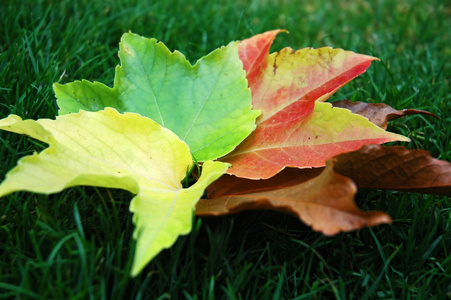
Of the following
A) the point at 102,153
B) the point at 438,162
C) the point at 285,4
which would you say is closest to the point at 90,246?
the point at 102,153

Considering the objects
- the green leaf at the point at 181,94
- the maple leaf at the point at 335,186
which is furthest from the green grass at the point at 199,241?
the green leaf at the point at 181,94

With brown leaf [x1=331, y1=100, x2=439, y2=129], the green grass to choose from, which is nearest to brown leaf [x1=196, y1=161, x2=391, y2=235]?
the green grass

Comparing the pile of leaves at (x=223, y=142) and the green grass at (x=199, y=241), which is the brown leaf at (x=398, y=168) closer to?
the pile of leaves at (x=223, y=142)

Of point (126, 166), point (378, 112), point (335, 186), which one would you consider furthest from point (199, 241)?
point (378, 112)

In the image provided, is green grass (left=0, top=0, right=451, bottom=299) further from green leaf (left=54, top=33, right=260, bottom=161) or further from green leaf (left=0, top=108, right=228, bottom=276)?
green leaf (left=54, top=33, right=260, bottom=161)

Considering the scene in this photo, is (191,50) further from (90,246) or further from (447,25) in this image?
(447,25)

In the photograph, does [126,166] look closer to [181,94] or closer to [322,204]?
[181,94]
